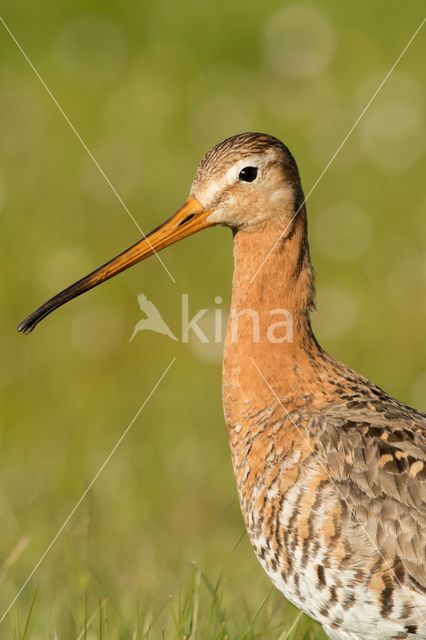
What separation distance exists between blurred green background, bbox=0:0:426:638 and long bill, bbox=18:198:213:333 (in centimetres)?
100

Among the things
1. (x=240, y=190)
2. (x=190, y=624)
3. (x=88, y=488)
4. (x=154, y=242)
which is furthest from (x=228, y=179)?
(x=190, y=624)

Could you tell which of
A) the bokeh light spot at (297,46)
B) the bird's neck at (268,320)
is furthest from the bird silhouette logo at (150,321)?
the bird's neck at (268,320)

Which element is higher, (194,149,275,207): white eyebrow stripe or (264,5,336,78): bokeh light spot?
(264,5,336,78): bokeh light spot

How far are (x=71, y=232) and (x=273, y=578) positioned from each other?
293 inches

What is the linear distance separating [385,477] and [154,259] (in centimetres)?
688

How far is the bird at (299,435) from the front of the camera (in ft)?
15.6

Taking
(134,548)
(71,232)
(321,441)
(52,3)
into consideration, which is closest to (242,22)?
(52,3)

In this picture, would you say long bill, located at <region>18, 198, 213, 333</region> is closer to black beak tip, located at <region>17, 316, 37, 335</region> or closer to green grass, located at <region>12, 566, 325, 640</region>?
black beak tip, located at <region>17, 316, 37, 335</region>

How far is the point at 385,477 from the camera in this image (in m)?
4.86

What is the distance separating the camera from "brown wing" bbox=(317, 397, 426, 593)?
477cm

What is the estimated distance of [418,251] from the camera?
1151 centimetres

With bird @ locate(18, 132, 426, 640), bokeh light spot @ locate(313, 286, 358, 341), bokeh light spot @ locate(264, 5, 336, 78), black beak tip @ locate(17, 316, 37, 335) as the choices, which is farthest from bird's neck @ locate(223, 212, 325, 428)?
bokeh light spot @ locate(264, 5, 336, 78)

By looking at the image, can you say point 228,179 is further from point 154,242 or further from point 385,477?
point 385,477

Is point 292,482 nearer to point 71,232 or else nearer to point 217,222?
point 217,222
